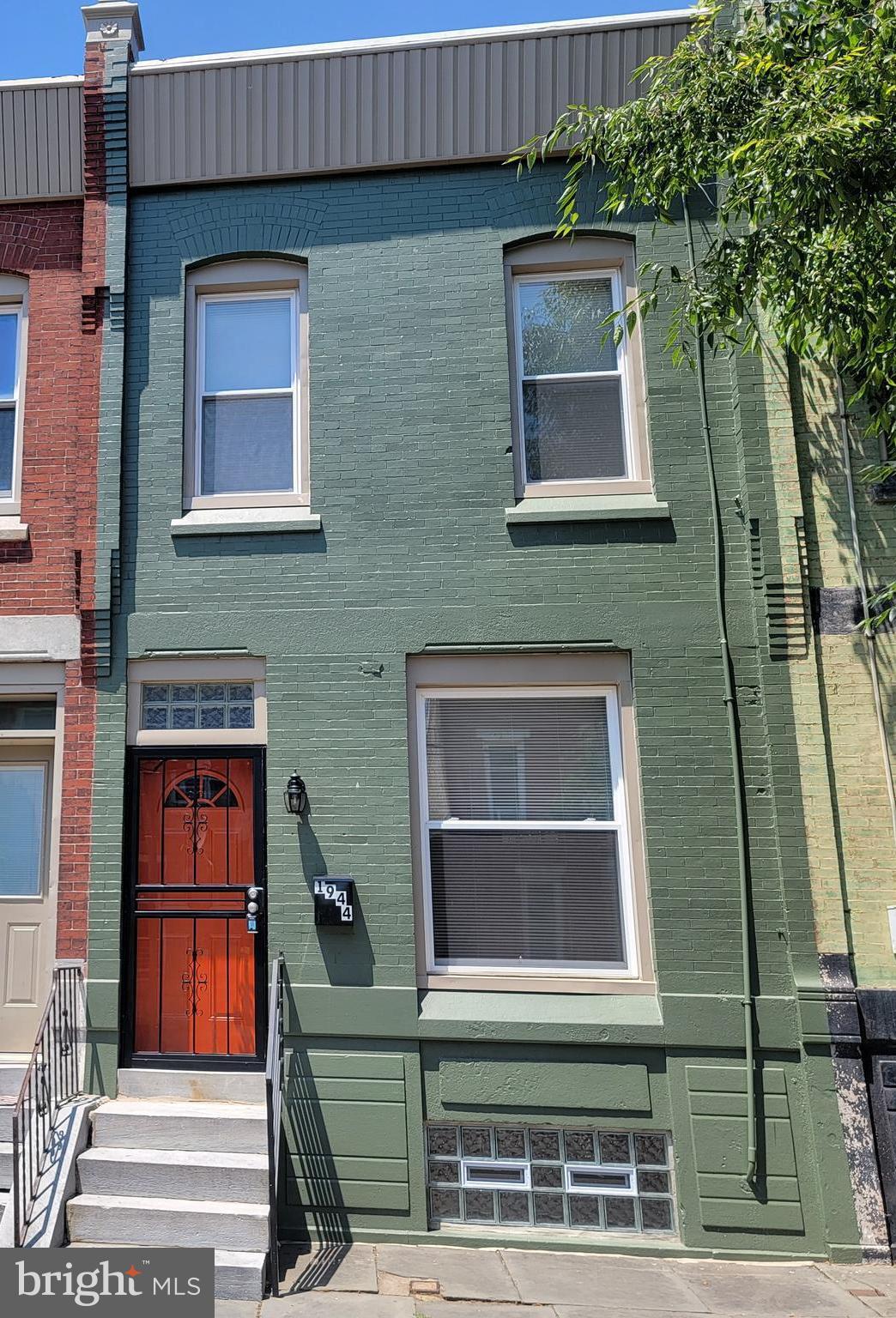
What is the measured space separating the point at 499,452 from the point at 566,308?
1281 mm

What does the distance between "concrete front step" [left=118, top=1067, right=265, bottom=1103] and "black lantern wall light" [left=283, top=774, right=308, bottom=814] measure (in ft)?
5.45

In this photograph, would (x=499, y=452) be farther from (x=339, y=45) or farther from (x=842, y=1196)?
(x=842, y=1196)

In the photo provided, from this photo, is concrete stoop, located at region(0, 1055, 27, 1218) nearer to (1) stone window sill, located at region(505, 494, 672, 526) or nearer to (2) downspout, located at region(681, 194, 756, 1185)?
(2) downspout, located at region(681, 194, 756, 1185)

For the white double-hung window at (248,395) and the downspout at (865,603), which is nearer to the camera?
the downspout at (865,603)

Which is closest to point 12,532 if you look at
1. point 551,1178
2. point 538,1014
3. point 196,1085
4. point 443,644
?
point 443,644

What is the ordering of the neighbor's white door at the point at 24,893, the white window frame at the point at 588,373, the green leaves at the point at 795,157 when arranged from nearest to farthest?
1. the green leaves at the point at 795,157
2. the neighbor's white door at the point at 24,893
3. the white window frame at the point at 588,373

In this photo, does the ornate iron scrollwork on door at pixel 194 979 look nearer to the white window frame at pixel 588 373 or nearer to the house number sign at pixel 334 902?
the house number sign at pixel 334 902

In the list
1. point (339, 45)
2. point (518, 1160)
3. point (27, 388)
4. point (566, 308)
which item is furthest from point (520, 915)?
point (339, 45)

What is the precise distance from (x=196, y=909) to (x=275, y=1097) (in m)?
1.45

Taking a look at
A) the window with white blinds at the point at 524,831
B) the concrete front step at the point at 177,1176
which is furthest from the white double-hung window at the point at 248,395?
the concrete front step at the point at 177,1176

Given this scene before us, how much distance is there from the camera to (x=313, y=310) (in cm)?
671

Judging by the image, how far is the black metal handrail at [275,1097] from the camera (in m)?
4.89

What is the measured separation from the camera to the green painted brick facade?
18.1 ft

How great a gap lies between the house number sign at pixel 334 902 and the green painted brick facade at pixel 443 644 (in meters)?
0.10
